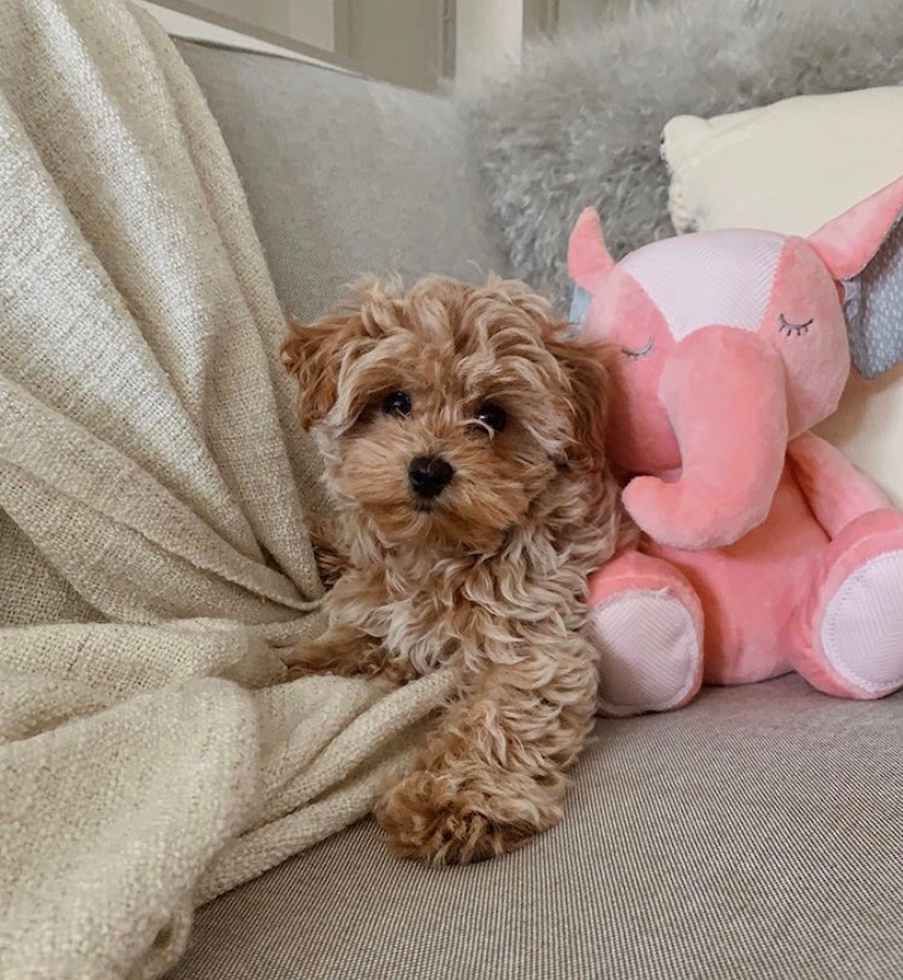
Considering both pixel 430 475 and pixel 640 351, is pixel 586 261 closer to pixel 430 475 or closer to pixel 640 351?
pixel 640 351

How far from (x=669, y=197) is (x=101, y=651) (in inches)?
42.9

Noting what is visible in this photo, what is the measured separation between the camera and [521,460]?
3.90 ft

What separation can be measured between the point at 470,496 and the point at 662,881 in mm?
462

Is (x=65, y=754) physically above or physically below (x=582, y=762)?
above

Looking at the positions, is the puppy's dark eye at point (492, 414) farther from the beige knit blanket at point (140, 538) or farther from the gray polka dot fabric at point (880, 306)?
the gray polka dot fabric at point (880, 306)

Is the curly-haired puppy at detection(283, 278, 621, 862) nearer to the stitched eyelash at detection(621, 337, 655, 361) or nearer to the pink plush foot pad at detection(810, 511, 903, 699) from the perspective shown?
the stitched eyelash at detection(621, 337, 655, 361)

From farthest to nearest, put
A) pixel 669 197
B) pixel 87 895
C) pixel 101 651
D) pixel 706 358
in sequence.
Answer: pixel 669 197, pixel 706 358, pixel 101 651, pixel 87 895

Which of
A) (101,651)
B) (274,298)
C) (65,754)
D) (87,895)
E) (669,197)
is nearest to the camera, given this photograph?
(87,895)

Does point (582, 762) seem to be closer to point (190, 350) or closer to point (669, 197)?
point (190, 350)

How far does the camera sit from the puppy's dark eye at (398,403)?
Answer: 1.21 metres

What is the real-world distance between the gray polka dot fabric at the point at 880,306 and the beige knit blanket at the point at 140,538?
654 millimetres

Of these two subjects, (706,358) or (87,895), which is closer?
(87,895)

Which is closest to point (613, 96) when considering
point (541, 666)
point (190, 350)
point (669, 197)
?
point (669, 197)

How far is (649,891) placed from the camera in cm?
77
